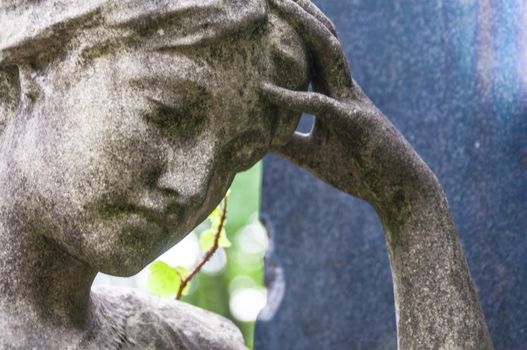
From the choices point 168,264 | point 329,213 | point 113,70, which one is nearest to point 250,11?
point 113,70

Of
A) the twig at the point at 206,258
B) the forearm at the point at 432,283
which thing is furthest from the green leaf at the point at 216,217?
the forearm at the point at 432,283

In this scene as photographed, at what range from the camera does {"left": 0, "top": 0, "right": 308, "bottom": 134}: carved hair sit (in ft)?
5.10

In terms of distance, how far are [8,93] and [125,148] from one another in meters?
0.24

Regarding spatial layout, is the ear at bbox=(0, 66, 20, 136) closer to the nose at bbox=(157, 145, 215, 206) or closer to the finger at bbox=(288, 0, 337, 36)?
the nose at bbox=(157, 145, 215, 206)

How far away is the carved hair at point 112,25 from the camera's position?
155 cm

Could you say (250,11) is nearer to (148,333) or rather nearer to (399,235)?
(399,235)

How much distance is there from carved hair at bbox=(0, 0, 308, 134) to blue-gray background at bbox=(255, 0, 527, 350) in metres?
0.86

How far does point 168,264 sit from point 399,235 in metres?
0.57

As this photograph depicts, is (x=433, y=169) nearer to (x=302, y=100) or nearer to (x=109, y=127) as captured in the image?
(x=302, y=100)

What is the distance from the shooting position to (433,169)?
252 centimetres

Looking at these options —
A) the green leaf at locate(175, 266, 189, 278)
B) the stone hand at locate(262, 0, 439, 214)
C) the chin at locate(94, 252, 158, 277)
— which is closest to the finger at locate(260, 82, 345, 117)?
the stone hand at locate(262, 0, 439, 214)

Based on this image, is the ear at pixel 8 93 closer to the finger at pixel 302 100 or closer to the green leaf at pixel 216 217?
the finger at pixel 302 100

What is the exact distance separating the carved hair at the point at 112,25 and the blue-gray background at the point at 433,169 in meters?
0.86

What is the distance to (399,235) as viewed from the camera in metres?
1.84
